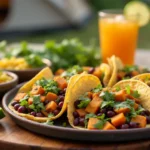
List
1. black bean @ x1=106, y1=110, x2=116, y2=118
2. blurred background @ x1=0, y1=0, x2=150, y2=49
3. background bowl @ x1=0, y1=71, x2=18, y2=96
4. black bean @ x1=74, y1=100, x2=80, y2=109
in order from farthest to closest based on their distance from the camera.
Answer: blurred background @ x1=0, y1=0, x2=150, y2=49
background bowl @ x1=0, y1=71, x2=18, y2=96
black bean @ x1=74, y1=100, x2=80, y2=109
black bean @ x1=106, y1=110, x2=116, y2=118

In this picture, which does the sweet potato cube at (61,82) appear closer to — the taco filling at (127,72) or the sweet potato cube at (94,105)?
the sweet potato cube at (94,105)

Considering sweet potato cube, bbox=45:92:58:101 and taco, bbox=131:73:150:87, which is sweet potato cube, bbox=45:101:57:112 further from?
taco, bbox=131:73:150:87

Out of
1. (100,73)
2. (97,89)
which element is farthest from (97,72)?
(97,89)

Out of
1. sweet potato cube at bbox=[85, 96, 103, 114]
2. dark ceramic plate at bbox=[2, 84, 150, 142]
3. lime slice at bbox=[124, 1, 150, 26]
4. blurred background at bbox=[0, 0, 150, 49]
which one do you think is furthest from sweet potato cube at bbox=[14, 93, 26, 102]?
blurred background at bbox=[0, 0, 150, 49]

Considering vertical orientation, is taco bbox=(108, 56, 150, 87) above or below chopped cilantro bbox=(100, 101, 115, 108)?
below

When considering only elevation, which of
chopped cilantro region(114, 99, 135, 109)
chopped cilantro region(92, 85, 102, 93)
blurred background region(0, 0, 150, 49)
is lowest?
blurred background region(0, 0, 150, 49)

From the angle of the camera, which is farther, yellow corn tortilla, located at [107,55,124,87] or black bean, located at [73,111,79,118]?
yellow corn tortilla, located at [107,55,124,87]

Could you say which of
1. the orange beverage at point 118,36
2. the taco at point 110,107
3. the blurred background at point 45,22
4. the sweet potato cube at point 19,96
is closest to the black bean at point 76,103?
the taco at point 110,107
